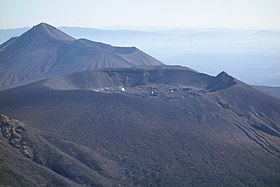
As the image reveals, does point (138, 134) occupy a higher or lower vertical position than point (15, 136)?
higher

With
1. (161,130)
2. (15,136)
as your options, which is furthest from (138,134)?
(15,136)

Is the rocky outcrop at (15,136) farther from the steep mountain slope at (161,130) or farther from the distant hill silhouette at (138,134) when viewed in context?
the steep mountain slope at (161,130)

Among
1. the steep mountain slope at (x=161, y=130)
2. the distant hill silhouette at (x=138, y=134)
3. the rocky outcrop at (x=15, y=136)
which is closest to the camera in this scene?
the distant hill silhouette at (x=138, y=134)

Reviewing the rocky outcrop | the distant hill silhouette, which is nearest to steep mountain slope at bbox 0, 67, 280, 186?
the distant hill silhouette

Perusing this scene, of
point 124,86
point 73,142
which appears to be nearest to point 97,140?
point 73,142

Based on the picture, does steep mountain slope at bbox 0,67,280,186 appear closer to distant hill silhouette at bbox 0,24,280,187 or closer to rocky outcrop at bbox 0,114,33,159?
distant hill silhouette at bbox 0,24,280,187

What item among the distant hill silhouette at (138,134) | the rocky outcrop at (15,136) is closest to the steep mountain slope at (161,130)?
the distant hill silhouette at (138,134)

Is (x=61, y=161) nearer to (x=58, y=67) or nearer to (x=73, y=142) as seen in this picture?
(x=73, y=142)

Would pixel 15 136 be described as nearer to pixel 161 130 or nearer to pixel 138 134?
pixel 138 134
